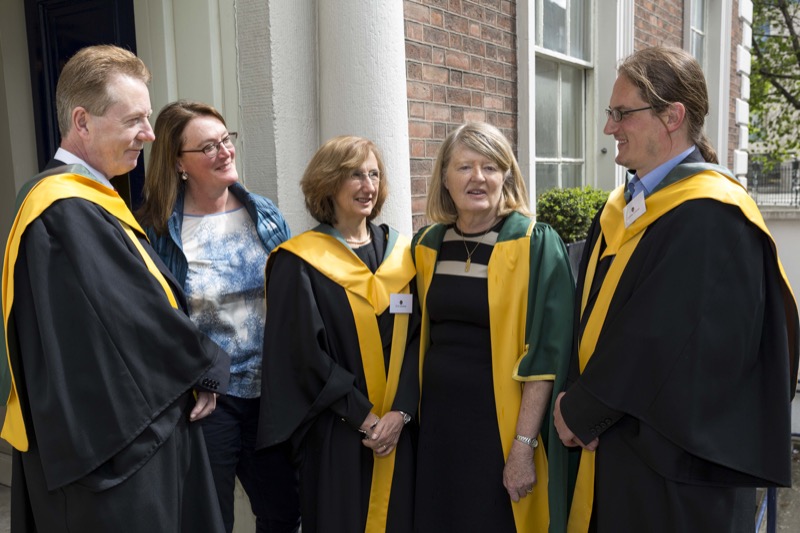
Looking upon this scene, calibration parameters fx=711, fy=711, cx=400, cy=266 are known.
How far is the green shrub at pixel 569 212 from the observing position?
5480 mm

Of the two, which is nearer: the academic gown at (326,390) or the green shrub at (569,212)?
the academic gown at (326,390)

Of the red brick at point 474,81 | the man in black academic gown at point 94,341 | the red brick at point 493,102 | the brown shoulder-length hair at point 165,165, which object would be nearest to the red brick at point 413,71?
the red brick at point 474,81

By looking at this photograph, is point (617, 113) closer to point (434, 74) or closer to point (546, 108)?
point (434, 74)

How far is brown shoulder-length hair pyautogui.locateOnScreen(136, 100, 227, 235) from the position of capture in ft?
8.60

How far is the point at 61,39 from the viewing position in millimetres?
3887

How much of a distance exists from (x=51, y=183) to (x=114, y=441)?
2.47 feet

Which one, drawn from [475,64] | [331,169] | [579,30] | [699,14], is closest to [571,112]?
[579,30]

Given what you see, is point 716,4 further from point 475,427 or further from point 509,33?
point 475,427

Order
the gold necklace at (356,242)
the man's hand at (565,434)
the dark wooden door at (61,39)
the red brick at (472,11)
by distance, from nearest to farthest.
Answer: the man's hand at (565,434)
the gold necklace at (356,242)
the dark wooden door at (61,39)
the red brick at (472,11)

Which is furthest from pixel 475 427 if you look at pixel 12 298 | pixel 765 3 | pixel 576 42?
pixel 765 3

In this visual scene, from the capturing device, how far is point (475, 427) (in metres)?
2.54

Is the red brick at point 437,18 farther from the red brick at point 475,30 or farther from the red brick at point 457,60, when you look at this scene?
the red brick at point 475,30

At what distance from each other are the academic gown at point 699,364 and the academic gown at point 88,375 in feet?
4.29

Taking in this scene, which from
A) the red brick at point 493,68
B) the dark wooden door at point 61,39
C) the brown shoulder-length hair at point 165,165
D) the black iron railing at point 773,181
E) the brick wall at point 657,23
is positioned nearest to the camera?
the brown shoulder-length hair at point 165,165
